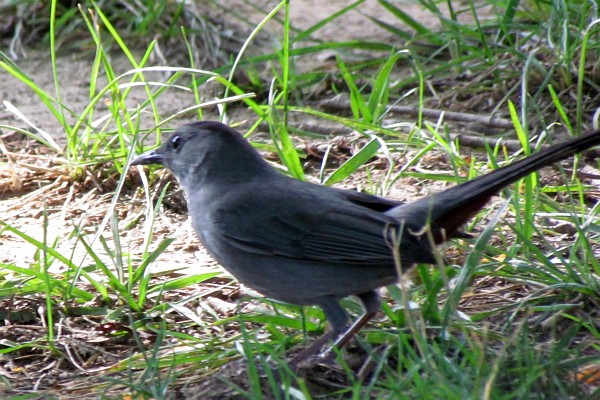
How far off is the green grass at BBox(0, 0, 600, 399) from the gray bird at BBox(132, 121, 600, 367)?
138 millimetres

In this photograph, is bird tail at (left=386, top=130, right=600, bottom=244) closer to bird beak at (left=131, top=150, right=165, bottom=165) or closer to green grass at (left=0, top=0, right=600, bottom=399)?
green grass at (left=0, top=0, right=600, bottom=399)

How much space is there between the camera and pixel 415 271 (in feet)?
14.7

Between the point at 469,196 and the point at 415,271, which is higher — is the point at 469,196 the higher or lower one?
the higher one

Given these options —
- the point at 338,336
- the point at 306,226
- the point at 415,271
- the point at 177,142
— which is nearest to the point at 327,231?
the point at 306,226

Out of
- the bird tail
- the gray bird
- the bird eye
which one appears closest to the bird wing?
the gray bird

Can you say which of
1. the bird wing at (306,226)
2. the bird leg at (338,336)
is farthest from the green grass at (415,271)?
the bird wing at (306,226)

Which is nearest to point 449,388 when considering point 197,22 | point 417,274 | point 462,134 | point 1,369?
point 417,274

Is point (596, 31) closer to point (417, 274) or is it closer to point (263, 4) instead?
point (417, 274)

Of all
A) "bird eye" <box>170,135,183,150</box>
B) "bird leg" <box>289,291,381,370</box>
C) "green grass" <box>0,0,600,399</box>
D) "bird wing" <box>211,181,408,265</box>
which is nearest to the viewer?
"green grass" <box>0,0,600,399</box>

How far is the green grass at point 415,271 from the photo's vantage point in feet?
11.6

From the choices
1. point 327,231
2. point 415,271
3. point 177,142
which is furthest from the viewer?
point 177,142

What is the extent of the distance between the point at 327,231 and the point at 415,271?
573 mm

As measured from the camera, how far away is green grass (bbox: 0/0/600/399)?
3527 mm

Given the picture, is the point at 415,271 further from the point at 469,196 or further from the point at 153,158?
the point at 153,158
